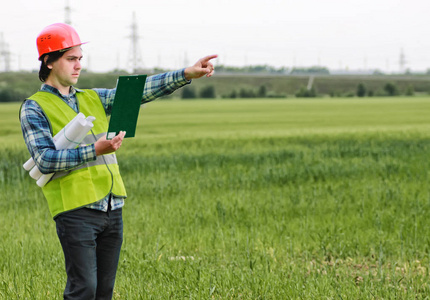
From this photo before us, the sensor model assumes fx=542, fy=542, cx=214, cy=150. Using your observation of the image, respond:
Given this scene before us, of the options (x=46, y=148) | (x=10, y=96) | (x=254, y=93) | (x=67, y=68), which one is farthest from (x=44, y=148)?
(x=254, y=93)

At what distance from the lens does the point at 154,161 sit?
13.7 meters

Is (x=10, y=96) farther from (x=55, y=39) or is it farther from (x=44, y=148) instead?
(x=44, y=148)

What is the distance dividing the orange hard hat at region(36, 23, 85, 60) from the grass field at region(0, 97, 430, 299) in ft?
6.96

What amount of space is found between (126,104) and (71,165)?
469 millimetres

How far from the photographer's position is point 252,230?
263 inches

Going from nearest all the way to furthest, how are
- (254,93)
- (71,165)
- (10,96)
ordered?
(71,165) < (10,96) < (254,93)

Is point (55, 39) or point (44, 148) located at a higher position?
point (55, 39)

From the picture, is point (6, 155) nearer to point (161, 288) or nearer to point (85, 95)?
point (161, 288)

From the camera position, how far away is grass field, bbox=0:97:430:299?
15.1 ft

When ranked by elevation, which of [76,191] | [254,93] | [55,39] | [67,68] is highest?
[55,39]

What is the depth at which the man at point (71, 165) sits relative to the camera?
120 inches

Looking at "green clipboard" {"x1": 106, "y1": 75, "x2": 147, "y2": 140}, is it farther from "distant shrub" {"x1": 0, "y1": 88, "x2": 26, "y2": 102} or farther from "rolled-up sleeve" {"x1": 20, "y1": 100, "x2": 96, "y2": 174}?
"distant shrub" {"x1": 0, "y1": 88, "x2": 26, "y2": 102}

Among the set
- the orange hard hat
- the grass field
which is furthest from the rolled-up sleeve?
the grass field

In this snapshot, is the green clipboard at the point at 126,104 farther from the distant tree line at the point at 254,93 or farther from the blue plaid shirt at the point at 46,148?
the distant tree line at the point at 254,93
